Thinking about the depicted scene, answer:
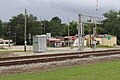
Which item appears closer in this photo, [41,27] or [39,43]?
[39,43]

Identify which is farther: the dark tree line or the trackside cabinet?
the dark tree line

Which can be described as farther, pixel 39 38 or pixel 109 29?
pixel 109 29

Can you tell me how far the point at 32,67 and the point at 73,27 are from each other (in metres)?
124

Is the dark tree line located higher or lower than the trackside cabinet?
higher

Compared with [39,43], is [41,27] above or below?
above

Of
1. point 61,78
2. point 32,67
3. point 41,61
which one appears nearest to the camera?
point 61,78

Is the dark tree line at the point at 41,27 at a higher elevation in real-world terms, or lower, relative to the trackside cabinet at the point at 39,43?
higher

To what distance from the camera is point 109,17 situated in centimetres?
14412

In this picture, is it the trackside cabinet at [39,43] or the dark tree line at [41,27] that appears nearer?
the trackside cabinet at [39,43]

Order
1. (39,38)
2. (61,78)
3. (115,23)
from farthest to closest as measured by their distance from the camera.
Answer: (115,23) → (39,38) → (61,78)

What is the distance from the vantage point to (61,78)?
1418 cm

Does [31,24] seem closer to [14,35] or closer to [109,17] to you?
[14,35]

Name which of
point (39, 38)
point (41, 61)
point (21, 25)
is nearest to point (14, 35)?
point (21, 25)

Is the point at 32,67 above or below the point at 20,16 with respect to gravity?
below
